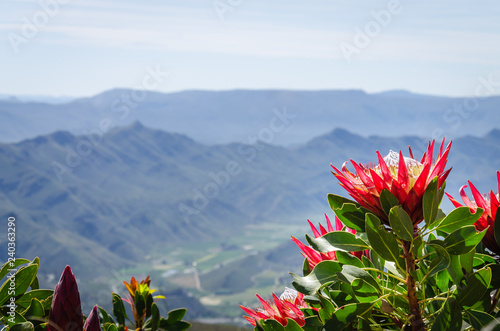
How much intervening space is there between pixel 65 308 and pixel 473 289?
0.56 metres

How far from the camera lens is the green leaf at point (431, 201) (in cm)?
62

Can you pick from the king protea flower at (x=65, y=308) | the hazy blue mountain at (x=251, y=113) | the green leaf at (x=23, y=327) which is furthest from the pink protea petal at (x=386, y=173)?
the hazy blue mountain at (x=251, y=113)

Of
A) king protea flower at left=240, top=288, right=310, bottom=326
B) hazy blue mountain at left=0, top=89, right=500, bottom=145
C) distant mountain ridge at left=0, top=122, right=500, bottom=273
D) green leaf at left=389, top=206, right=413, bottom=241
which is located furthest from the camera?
hazy blue mountain at left=0, top=89, right=500, bottom=145

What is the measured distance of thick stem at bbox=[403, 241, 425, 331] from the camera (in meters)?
0.68

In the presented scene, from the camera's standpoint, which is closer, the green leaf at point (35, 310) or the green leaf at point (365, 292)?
the green leaf at point (365, 292)

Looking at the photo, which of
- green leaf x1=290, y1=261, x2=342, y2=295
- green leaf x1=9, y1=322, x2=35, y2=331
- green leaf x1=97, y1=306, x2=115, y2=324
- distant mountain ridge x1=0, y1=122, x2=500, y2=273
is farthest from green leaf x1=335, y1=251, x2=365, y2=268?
distant mountain ridge x1=0, y1=122, x2=500, y2=273

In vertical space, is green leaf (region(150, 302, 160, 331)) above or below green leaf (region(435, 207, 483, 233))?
below

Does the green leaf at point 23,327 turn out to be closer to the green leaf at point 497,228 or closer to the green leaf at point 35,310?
the green leaf at point 35,310

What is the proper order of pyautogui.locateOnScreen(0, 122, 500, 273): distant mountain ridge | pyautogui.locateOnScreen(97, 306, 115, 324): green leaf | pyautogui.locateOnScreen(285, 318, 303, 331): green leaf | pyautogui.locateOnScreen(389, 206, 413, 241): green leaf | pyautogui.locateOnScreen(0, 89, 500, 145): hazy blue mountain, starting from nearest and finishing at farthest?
1. pyautogui.locateOnScreen(389, 206, 413, 241): green leaf
2. pyautogui.locateOnScreen(285, 318, 303, 331): green leaf
3. pyautogui.locateOnScreen(97, 306, 115, 324): green leaf
4. pyautogui.locateOnScreen(0, 122, 500, 273): distant mountain ridge
5. pyautogui.locateOnScreen(0, 89, 500, 145): hazy blue mountain

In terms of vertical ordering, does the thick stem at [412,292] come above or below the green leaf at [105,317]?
below

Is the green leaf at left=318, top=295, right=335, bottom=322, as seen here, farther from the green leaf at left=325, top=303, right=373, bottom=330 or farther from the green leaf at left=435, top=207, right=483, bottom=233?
the green leaf at left=435, top=207, right=483, bottom=233

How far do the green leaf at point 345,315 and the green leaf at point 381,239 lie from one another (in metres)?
0.08

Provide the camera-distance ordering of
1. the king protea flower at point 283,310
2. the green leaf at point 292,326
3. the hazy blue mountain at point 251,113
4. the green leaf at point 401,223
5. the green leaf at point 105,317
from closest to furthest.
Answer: the green leaf at point 401,223 < the green leaf at point 292,326 < the king protea flower at point 283,310 < the green leaf at point 105,317 < the hazy blue mountain at point 251,113

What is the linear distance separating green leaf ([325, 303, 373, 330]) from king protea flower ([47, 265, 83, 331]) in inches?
13.8
